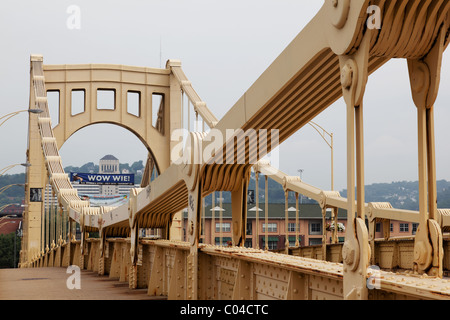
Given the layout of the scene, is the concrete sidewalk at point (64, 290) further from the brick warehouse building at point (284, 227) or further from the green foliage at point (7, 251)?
the green foliage at point (7, 251)

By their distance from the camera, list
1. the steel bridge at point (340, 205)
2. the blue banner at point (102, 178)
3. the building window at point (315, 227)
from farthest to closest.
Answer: the building window at point (315, 227) → the blue banner at point (102, 178) → the steel bridge at point (340, 205)

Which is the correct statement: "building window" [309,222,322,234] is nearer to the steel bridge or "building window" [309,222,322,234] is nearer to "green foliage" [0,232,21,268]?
"green foliage" [0,232,21,268]

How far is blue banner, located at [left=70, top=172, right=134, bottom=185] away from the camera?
52781mm

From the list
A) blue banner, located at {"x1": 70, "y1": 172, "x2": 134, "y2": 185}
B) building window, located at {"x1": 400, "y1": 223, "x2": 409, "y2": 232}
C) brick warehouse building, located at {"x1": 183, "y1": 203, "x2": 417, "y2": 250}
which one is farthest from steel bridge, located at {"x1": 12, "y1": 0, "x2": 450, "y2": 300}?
building window, located at {"x1": 400, "y1": 223, "x2": 409, "y2": 232}

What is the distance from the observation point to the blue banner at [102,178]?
2078 inches

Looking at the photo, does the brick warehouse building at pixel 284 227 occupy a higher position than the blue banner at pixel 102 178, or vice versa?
the blue banner at pixel 102 178

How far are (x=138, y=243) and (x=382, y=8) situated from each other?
1354 centimetres

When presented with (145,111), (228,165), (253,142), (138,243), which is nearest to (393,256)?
(138,243)

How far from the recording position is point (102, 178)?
53281mm

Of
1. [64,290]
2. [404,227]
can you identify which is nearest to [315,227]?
[404,227]

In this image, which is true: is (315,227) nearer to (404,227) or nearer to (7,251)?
(404,227)

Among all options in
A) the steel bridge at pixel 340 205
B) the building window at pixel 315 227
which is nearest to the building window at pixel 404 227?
the building window at pixel 315 227

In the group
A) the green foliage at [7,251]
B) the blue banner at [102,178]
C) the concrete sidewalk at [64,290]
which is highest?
the blue banner at [102,178]
